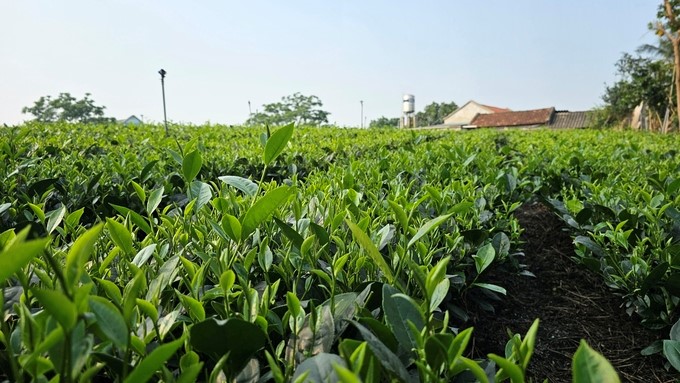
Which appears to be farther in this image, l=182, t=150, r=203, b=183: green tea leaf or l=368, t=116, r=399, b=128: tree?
l=368, t=116, r=399, b=128: tree

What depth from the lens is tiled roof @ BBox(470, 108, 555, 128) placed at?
45062mm

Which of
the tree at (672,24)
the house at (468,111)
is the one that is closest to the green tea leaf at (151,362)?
the tree at (672,24)

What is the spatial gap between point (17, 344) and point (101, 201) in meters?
1.27

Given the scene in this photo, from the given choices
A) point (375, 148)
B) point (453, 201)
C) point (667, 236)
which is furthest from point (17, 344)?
point (375, 148)

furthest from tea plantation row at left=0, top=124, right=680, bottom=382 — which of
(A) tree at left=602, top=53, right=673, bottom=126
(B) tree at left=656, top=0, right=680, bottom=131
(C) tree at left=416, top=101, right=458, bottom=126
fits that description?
(C) tree at left=416, top=101, right=458, bottom=126

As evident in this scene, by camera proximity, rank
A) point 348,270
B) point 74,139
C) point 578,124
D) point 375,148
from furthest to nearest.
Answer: point 578,124, point 375,148, point 74,139, point 348,270

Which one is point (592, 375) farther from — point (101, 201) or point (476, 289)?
A: point (101, 201)

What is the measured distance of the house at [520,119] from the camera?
44.8m

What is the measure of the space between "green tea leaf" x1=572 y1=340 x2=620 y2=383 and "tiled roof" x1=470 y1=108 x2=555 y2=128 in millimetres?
46095

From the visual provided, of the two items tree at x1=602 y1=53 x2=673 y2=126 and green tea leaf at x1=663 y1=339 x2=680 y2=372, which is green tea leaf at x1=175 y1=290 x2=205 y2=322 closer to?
green tea leaf at x1=663 y1=339 x2=680 y2=372

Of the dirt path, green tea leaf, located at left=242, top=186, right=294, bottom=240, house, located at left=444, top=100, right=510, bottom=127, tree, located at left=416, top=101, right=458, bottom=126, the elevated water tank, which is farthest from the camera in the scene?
tree, located at left=416, top=101, right=458, bottom=126

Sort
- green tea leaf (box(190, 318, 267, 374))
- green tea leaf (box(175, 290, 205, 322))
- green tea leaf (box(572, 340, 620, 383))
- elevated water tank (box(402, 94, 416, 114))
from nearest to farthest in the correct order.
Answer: green tea leaf (box(572, 340, 620, 383)) < green tea leaf (box(190, 318, 267, 374)) < green tea leaf (box(175, 290, 205, 322)) < elevated water tank (box(402, 94, 416, 114))

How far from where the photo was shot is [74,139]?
12.3 feet

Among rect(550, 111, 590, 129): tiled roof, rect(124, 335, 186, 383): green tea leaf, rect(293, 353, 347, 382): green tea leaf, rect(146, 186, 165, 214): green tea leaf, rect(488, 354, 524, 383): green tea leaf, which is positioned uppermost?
rect(550, 111, 590, 129): tiled roof
